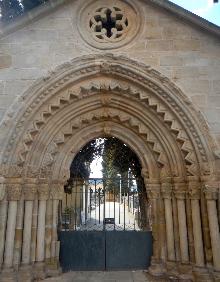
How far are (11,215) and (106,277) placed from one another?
218 cm

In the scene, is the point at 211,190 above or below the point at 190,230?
above

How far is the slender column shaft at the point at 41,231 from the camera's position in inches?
209

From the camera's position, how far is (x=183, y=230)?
17.3ft

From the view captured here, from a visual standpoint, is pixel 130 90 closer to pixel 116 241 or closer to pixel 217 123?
pixel 217 123

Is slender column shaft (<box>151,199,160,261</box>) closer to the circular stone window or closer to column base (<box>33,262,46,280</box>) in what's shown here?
column base (<box>33,262,46,280</box>)

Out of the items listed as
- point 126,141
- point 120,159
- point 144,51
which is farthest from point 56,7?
point 120,159

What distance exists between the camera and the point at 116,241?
6.13 m

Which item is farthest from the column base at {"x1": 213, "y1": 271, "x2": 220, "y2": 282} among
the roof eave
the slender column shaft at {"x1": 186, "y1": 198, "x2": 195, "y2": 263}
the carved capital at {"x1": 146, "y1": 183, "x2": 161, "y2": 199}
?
the roof eave

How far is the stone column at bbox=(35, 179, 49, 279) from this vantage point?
5.26m

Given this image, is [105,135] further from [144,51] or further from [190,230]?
[190,230]

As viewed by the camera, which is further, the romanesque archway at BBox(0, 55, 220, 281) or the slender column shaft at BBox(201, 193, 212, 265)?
the romanesque archway at BBox(0, 55, 220, 281)

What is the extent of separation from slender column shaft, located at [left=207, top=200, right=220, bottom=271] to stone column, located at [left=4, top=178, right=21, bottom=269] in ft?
11.4

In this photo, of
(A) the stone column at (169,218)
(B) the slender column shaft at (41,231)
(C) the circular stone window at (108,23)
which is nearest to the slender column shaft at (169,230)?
(A) the stone column at (169,218)

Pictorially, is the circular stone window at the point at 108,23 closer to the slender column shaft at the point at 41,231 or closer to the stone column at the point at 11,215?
the stone column at the point at 11,215
